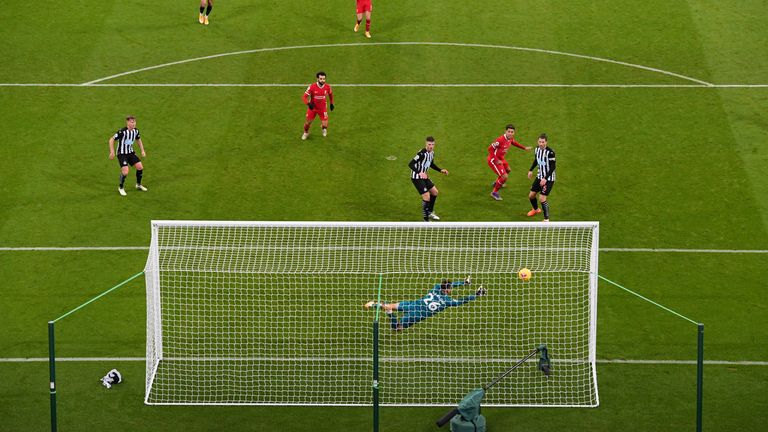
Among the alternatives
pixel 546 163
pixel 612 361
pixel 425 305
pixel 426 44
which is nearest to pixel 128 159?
pixel 425 305

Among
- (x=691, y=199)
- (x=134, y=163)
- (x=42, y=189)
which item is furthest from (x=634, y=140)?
(x=42, y=189)

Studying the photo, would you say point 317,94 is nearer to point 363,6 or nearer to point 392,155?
point 392,155

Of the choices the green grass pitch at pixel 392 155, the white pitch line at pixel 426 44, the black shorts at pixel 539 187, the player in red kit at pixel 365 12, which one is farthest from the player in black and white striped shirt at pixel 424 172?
the player in red kit at pixel 365 12

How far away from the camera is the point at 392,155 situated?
30.3m

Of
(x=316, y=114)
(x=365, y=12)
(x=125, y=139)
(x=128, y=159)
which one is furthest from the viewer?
(x=365, y=12)

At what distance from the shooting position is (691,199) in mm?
28672

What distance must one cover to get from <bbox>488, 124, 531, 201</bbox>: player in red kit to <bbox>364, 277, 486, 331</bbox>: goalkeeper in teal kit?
4489 mm

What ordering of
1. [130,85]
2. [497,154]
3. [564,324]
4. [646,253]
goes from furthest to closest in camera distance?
[130,85]
[497,154]
[646,253]
[564,324]

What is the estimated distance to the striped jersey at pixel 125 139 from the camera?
28.4 m

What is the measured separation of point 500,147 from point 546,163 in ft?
4.50

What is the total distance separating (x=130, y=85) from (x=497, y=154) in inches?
380

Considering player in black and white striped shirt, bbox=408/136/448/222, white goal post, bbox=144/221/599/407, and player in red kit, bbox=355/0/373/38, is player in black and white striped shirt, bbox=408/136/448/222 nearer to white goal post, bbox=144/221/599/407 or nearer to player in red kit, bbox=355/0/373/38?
white goal post, bbox=144/221/599/407

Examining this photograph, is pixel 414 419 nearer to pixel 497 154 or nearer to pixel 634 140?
pixel 497 154

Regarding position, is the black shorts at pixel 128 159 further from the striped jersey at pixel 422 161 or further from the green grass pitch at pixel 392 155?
the striped jersey at pixel 422 161
